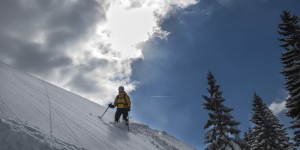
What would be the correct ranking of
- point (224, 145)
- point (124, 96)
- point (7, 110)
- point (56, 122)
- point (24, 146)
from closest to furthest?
point (24, 146)
point (7, 110)
point (56, 122)
point (124, 96)
point (224, 145)

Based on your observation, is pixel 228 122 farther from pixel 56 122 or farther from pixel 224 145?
pixel 56 122

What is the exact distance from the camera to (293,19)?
23234 mm

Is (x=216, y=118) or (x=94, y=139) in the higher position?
(x=216, y=118)

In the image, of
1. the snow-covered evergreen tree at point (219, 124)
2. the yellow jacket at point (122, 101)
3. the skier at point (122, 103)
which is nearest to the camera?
the skier at point (122, 103)

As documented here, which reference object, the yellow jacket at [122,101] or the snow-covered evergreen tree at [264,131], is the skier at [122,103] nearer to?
the yellow jacket at [122,101]

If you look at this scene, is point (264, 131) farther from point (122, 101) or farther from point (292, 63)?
point (122, 101)

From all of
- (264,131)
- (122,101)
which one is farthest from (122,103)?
(264,131)

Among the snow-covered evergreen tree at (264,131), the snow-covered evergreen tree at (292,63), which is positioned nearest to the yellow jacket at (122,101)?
the snow-covered evergreen tree at (292,63)

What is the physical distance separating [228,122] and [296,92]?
7.20 meters

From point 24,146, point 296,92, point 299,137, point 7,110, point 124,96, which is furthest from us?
point 299,137

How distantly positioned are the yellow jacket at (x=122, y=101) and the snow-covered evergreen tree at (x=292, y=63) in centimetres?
1143

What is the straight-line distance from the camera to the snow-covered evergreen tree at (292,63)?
71.6ft

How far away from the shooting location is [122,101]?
17.5 meters

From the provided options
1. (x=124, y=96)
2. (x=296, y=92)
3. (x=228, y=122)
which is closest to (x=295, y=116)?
(x=296, y=92)
